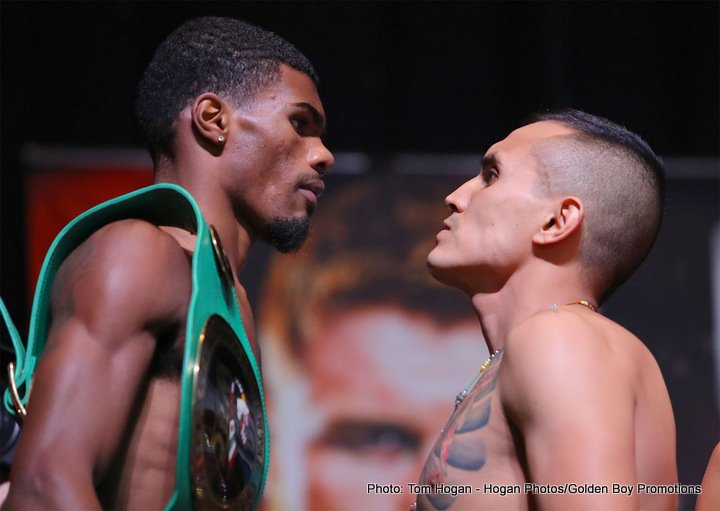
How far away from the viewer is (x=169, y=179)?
202 centimetres

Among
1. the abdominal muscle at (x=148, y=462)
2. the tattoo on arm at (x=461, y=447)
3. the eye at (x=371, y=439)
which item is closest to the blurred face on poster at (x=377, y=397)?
the eye at (x=371, y=439)

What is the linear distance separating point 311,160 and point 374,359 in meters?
1.62

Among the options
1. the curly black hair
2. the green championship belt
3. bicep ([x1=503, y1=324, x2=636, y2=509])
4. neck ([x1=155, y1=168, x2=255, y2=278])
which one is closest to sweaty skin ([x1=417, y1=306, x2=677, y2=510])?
bicep ([x1=503, y1=324, x2=636, y2=509])

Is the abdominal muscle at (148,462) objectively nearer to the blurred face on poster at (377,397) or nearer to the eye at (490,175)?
the eye at (490,175)

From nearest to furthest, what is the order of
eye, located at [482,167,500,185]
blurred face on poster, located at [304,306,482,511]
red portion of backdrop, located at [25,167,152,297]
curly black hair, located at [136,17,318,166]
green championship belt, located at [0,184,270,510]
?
1. green championship belt, located at [0,184,270,510]
2. eye, located at [482,167,500,185]
3. curly black hair, located at [136,17,318,166]
4. blurred face on poster, located at [304,306,482,511]
5. red portion of backdrop, located at [25,167,152,297]

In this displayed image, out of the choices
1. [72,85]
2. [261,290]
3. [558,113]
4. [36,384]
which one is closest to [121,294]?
[36,384]

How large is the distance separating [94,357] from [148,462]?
215mm

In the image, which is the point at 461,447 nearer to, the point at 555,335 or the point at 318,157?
the point at 555,335

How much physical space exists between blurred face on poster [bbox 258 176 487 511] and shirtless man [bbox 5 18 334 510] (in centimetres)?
150

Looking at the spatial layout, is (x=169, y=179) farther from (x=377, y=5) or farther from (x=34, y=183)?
(x=377, y=5)

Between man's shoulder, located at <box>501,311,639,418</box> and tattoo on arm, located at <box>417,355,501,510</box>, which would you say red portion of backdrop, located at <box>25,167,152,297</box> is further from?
man's shoulder, located at <box>501,311,639,418</box>

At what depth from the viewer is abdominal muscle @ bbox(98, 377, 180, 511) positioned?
1565 mm

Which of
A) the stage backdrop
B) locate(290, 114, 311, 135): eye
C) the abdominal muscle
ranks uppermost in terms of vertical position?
locate(290, 114, 311, 135): eye

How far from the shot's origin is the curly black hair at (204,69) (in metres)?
2.05
